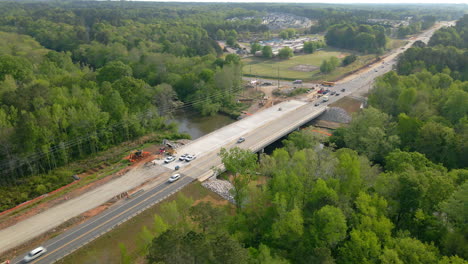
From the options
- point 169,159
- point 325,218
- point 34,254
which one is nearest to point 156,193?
point 169,159

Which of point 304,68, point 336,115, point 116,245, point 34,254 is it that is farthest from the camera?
point 304,68

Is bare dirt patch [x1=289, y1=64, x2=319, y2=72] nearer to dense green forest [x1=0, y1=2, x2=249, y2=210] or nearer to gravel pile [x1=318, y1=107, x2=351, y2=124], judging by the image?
dense green forest [x1=0, y1=2, x2=249, y2=210]

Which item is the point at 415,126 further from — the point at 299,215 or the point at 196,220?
the point at 196,220

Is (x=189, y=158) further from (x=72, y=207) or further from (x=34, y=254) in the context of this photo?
(x=34, y=254)

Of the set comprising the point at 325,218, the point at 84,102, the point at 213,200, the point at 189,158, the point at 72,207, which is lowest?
the point at 213,200

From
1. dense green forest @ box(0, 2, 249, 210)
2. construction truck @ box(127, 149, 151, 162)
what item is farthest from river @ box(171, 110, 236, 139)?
construction truck @ box(127, 149, 151, 162)

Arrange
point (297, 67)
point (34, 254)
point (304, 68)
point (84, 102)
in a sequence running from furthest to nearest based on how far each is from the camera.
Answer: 1. point (297, 67)
2. point (304, 68)
3. point (84, 102)
4. point (34, 254)

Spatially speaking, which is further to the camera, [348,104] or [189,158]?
[348,104]

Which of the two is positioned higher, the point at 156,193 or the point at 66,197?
the point at 66,197

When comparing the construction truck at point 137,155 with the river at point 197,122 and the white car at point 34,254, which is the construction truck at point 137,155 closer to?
the river at point 197,122
